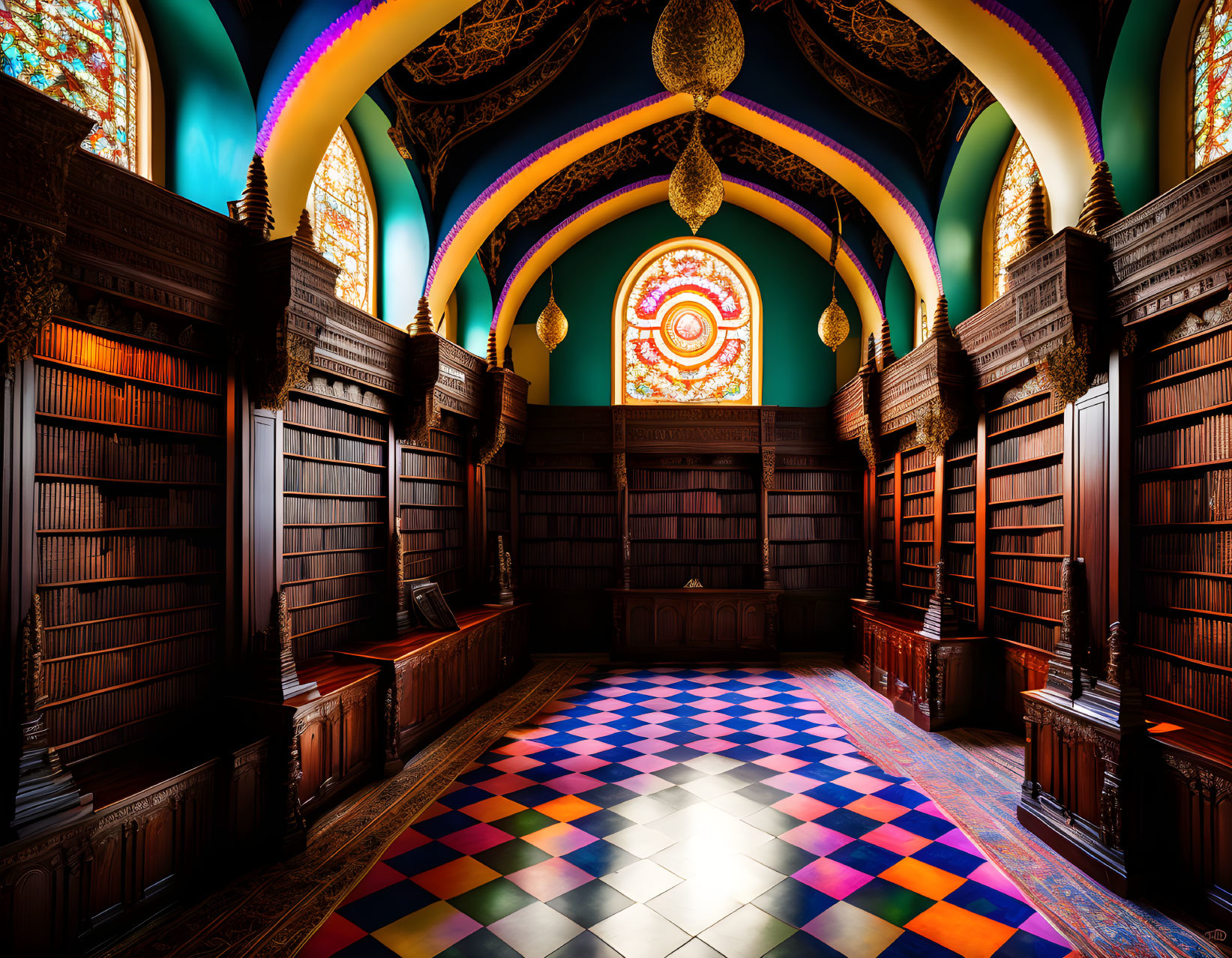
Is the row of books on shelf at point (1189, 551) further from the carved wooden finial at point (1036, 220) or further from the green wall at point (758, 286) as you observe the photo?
the green wall at point (758, 286)

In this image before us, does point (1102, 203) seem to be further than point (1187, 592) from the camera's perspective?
Yes

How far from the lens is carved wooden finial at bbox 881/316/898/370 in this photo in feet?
26.7

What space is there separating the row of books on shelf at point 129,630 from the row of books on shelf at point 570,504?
18.7 ft

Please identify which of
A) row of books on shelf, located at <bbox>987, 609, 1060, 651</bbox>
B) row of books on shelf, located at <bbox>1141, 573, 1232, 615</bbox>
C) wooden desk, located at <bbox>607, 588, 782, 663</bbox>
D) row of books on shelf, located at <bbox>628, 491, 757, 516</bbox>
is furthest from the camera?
row of books on shelf, located at <bbox>628, 491, 757, 516</bbox>

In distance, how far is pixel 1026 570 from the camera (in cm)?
559

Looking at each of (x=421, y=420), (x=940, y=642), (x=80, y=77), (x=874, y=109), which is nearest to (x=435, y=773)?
(x=421, y=420)

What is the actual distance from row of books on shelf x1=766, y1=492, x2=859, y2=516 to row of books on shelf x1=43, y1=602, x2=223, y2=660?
7.15 metres

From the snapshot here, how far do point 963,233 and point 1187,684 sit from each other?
476cm

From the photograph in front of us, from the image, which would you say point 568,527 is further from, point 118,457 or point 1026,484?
point 118,457

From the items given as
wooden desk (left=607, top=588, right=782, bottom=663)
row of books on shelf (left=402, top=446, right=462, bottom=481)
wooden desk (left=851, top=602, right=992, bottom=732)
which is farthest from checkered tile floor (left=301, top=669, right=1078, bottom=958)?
wooden desk (left=607, top=588, right=782, bottom=663)

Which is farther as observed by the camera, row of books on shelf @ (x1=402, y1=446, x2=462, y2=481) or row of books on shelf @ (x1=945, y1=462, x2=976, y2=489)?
row of books on shelf @ (x1=402, y1=446, x2=462, y2=481)

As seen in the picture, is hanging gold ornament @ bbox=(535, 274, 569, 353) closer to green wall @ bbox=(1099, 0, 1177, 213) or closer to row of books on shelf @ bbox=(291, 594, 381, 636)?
row of books on shelf @ bbox=(291, 594, 381, 636)

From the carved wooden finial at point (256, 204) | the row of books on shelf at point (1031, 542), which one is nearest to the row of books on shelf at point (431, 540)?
the carved wooden finial at point (256, 204)

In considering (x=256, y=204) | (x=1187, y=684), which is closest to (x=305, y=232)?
(x=256, y=204)
